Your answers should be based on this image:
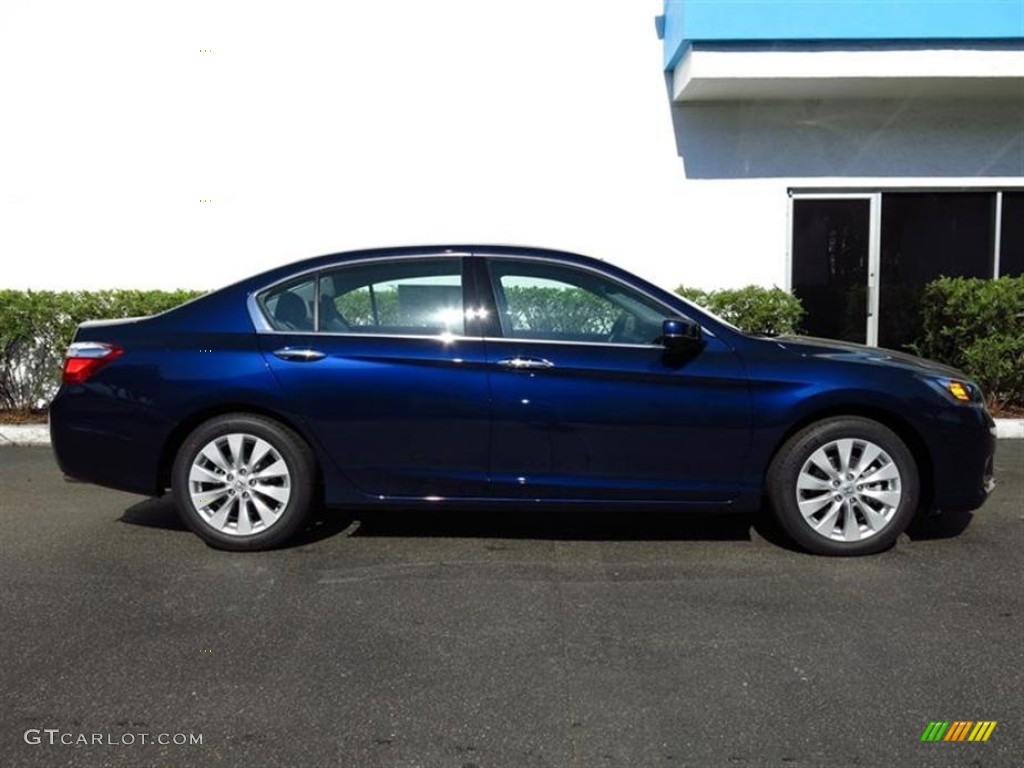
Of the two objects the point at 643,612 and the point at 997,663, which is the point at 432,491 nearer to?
the point at 643,612

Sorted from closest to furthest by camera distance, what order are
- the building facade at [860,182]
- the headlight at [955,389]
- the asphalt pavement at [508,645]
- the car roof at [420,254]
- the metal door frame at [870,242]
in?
the asphalt pavement at [508,645] < the headlight at [955,389] < the car roof at [420,254] < the building facade at [860,182] < the metal door frame at [870,242]

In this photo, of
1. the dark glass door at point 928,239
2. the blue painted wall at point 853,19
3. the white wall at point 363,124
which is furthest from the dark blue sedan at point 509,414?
the dark glass door at point 928,239

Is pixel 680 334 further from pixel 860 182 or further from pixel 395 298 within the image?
pixel 860 182

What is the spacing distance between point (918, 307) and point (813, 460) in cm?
533

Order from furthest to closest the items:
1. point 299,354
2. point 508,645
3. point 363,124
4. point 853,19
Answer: point 363,124, point 853,19, point 299,354, point 508,645

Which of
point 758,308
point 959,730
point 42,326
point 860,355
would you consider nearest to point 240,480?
point 860,355

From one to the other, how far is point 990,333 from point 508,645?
647 cm

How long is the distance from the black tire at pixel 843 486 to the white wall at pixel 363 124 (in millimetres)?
5169

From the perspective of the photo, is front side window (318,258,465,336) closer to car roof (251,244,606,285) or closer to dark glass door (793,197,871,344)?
car roof (251,244,606,285)

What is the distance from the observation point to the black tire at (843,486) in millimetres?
4922

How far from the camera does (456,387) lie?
4.95 m

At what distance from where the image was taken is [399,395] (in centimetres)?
496

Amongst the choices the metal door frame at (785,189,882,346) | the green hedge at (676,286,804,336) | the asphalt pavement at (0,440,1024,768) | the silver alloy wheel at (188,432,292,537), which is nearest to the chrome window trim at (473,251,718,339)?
the asphalt pavement at (0,440,1024,768)

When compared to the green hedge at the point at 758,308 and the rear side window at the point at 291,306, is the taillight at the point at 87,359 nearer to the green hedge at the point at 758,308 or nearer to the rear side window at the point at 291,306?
the rear side window at the point at 291,306
